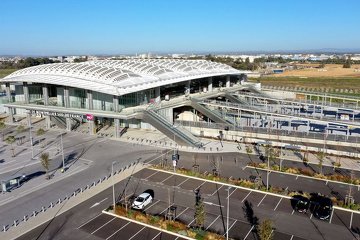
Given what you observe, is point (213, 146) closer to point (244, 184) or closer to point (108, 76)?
point (244, 184)

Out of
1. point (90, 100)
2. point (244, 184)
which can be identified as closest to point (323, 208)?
point (244, 184)

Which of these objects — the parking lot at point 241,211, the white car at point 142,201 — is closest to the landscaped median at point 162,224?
the white car at point 142,201

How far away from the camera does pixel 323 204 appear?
31.5m

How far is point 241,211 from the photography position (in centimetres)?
3102

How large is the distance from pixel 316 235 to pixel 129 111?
3773 centimetres

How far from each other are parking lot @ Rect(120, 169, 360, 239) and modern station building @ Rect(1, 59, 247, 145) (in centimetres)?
2214

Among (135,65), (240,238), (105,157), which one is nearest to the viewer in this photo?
(240,238)

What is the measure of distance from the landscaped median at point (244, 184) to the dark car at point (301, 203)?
645 millimetres

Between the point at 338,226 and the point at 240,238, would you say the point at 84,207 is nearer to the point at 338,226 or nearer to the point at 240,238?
the point at 240,238

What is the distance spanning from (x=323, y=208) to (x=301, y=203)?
1.88 meters

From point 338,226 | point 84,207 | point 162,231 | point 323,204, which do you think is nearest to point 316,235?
point 338,226

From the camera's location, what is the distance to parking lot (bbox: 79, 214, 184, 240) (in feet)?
88.6

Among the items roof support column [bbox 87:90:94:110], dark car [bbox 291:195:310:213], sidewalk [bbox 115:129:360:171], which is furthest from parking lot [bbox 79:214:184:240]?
roof support column [bbox 87:90:94:110]

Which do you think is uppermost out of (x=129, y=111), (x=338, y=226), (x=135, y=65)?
(x=135, y=65)
